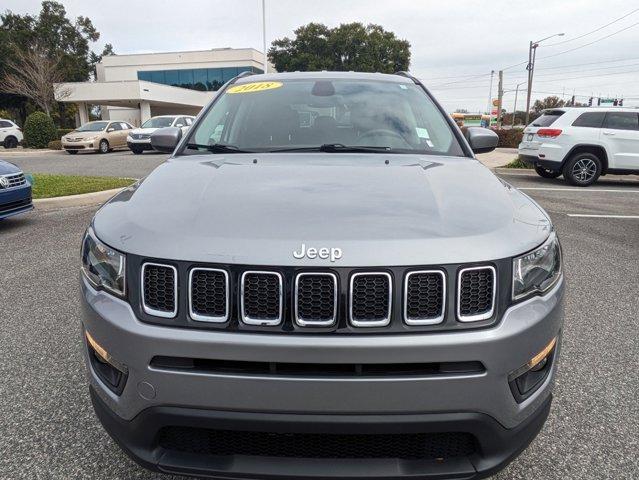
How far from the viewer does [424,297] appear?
1.53 meters

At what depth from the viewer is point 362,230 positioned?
5.27 feet

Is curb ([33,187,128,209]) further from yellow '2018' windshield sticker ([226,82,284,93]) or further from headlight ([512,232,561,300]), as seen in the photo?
headlight ([512,232,561,300])

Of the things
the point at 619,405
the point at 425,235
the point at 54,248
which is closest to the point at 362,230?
the point at 425,235

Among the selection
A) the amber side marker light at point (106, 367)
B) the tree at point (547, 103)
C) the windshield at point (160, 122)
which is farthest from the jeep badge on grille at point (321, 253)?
the tree at point (547, 103)

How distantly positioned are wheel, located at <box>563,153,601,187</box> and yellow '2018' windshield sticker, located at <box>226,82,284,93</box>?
9.88m

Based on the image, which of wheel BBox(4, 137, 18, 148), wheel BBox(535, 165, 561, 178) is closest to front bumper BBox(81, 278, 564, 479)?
wheel BBox(535, 165, 561, 178)

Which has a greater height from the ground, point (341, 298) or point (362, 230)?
point (362, 230)

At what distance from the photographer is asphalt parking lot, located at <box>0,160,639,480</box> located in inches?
83.6

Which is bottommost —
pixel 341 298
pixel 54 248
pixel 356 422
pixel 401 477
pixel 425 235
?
pixel 54 248

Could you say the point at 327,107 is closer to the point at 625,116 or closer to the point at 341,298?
the point at 341,298

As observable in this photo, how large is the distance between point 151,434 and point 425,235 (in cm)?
105

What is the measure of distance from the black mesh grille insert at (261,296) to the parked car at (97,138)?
913 inches

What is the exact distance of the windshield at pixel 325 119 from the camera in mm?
2784

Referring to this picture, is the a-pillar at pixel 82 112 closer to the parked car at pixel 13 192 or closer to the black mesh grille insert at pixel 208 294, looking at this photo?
the parked car at pixel 13 192
